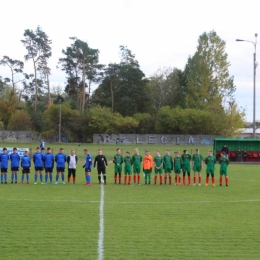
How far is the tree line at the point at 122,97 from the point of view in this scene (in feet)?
238

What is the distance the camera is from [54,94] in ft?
319

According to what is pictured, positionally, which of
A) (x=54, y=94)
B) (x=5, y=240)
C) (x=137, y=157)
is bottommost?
(x=5, y=240)

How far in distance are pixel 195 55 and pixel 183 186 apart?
54.6 meters

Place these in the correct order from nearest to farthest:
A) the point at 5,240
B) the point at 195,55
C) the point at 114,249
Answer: the point at 114,249 → the point at 5,240 → the point at 195,55

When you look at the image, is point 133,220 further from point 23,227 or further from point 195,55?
point 195,55

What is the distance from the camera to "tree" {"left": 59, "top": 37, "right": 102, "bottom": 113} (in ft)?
257

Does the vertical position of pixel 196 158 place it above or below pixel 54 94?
below

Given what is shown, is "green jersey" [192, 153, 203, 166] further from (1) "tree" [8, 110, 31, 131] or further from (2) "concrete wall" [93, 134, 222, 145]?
(1) "tree" [8, 110, 31, 131]

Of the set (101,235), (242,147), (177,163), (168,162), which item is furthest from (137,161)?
(242,147)

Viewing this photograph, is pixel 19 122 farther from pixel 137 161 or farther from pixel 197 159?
pixel 197 159

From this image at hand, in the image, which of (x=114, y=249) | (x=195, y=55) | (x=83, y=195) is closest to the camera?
(x=114, y=249)

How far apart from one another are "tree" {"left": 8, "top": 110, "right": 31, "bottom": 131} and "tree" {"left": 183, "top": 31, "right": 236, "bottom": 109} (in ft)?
90.0

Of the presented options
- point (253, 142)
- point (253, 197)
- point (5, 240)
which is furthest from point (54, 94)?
point (5, 240)

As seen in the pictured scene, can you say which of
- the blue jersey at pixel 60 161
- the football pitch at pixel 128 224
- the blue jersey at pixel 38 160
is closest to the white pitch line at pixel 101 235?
the football pitch at pixel 128 224
